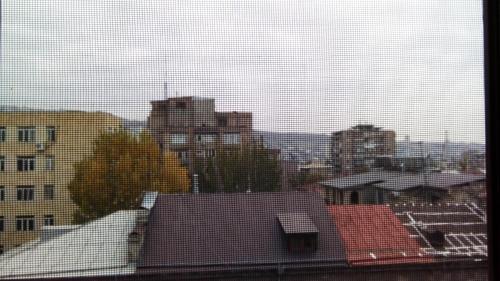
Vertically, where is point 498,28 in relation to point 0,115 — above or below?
above

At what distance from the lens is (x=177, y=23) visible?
730 mm

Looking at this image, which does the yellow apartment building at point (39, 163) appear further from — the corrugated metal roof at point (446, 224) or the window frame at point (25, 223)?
the corrugated metal roof at point (446, 224)

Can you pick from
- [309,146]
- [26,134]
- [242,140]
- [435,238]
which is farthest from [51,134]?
[435,238]

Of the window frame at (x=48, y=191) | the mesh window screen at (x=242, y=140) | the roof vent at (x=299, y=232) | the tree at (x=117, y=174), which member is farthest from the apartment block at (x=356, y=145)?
the window frame at (x=48, y=191)

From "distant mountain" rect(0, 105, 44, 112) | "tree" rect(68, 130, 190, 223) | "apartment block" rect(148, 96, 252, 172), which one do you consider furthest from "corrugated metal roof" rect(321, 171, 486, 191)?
"distant mountain" rect(0, 105, 44, 112)

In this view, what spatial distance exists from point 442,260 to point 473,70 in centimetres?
35

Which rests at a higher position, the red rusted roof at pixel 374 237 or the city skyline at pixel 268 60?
the city skyline at pixel 268 60

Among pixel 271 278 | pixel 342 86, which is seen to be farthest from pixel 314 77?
pixel 271 278

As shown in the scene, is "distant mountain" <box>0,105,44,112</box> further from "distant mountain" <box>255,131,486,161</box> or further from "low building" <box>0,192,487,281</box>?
"distant mountain" <box>255,131,486,161</box>

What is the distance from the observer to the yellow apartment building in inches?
27.9

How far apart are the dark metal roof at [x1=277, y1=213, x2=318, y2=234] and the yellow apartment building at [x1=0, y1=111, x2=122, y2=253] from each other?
34cm

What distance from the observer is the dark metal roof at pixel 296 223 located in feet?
2.46

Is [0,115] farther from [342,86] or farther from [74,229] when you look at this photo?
[342,86]

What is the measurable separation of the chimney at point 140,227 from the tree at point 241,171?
9 cm
